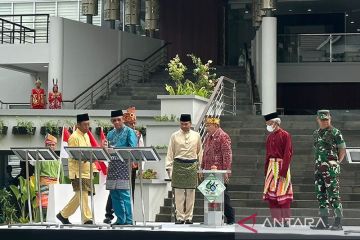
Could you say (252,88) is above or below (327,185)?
above

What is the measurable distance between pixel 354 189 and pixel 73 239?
721cm

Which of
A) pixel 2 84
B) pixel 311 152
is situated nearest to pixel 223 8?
pixel 2 84

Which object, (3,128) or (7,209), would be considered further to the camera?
(3,128)

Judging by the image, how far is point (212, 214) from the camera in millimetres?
16094

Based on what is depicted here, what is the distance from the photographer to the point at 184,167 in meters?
17.5

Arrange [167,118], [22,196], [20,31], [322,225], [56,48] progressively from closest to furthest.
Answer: [322,225] < [22,196] < [167,118] < [56,48] < [20,31]

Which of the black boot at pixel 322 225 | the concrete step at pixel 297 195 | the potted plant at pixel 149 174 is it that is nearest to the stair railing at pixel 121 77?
the potted plant at pixel 149 174

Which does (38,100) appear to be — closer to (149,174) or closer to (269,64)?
(269,64)

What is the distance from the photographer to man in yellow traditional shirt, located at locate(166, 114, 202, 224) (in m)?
17.5

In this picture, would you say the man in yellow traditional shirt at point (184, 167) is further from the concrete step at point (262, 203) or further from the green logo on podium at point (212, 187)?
the concrete step at point (262, 203)

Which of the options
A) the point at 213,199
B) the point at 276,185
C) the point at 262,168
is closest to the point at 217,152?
the point at 213,199

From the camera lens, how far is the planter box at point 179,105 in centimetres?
2269

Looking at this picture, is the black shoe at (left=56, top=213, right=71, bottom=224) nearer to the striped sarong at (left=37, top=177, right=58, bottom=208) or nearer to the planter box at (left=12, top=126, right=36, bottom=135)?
the striped sarong at (left=37, top=177, right=58, bottom=208)

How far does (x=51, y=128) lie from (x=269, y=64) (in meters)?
6.64
